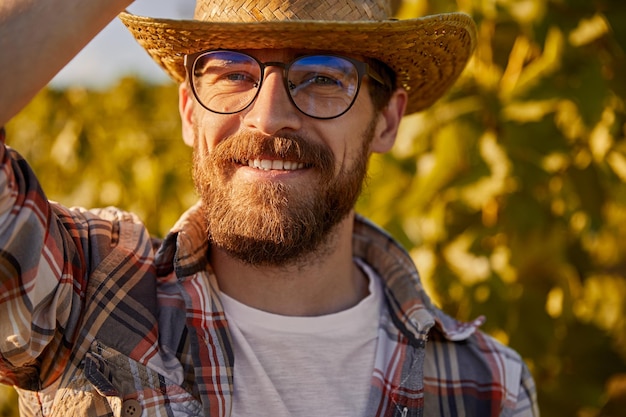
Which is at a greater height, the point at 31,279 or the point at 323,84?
the point at 323,84

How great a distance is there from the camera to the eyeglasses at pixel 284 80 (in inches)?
75.1

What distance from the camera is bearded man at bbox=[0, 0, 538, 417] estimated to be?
1646 mm

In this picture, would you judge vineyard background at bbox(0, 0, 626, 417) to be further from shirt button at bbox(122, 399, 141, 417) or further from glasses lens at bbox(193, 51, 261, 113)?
shirt button at bbox(122, 399, 141, 417)

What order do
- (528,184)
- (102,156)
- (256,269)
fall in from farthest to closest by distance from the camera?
(102,156)
(528,184)
(256,269)

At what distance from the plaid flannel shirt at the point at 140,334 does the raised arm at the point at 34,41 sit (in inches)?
4.7

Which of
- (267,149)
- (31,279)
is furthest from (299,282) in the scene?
(31,279)

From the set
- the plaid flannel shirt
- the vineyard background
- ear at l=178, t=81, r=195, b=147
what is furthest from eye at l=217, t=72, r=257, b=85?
the vineyard background

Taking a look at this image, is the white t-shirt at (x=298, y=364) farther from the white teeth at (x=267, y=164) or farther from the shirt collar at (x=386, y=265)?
the white teeth at (x=267, y=164)

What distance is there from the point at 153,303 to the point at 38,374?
A: 275 millimetres

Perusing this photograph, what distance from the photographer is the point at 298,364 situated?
6.32 ft

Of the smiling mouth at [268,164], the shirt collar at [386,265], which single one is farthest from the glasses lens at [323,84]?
the shirt collar at [386,265]

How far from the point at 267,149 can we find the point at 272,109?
0.09 m

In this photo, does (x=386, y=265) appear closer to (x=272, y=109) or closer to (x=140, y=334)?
(x=272, y=109)

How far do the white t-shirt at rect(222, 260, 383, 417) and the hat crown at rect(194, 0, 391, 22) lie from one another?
25.5 inches
